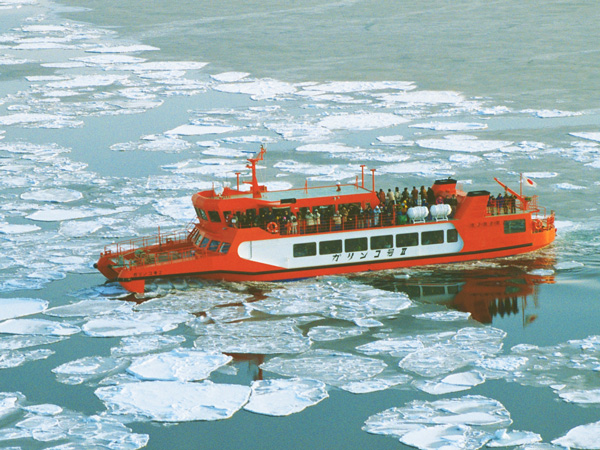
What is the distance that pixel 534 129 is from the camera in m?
50.2

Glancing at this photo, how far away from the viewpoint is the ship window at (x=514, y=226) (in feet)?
107

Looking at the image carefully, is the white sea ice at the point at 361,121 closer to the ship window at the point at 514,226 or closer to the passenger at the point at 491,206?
the passenger at the point at 491,206

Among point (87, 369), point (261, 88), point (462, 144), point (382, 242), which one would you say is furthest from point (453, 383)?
point (261, 88)

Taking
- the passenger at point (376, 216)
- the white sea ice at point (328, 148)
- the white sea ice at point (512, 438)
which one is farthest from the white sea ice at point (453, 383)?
the white sea ice at point (328, 148)

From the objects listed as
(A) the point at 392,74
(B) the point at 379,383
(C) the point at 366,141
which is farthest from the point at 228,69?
(B) the point at 379,383

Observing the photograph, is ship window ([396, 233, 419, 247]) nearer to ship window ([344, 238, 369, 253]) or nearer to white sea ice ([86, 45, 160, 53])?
ship window ([344, 238, 369, 253])

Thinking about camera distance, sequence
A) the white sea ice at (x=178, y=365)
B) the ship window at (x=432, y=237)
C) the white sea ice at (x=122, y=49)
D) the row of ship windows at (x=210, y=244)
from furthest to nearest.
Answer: the white sea ice at (x=122, y=49)
the ship window at (x=432, y=237)
the row of ship windows at (x=210, y=244)
the white sea ice at (x=178, y=365)

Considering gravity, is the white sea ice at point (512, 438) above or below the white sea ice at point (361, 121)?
below

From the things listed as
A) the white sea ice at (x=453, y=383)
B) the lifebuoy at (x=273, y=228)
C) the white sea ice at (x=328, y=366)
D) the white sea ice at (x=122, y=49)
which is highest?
the white sea ice at (x=122, y=49)

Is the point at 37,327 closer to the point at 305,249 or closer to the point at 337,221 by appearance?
the point at 305,249

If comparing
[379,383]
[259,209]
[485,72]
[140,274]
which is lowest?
[379,383]

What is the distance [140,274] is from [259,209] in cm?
440

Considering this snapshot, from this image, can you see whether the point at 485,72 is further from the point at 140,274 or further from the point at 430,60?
the point at 140,274

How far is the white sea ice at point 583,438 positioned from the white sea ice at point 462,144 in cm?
2715
